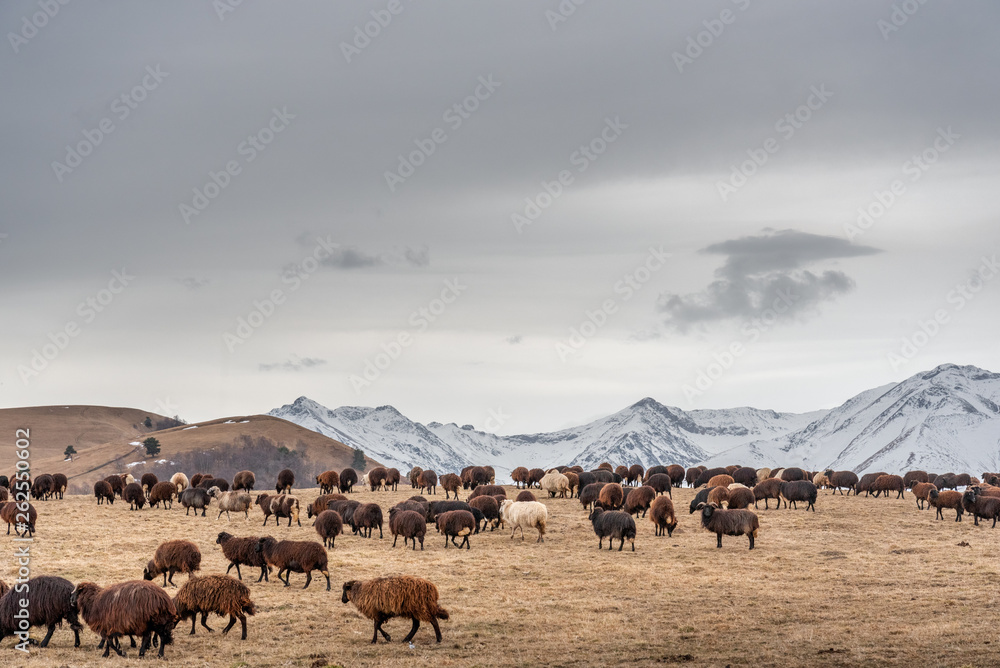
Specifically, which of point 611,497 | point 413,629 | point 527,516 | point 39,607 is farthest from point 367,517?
point 39,607

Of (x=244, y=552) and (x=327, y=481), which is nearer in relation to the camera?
(x=244, y=552)

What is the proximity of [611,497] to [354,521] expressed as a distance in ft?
43.6

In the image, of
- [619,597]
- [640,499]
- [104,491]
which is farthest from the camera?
[104,491]

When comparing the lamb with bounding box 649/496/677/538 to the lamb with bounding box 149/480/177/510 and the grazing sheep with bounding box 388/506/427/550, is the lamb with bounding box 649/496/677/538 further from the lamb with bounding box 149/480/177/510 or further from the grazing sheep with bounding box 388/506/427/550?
the lamb with bounding box 149/480/177/510

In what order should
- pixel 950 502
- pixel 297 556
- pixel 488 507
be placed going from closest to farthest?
pixel 297 556, pixel 488 507, pixel 950 502

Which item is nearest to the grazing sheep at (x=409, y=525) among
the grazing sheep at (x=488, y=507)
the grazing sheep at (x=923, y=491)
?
the grazing sheep at (x=488, y=507)

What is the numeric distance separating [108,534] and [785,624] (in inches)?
1141

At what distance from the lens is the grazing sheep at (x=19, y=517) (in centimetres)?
3566

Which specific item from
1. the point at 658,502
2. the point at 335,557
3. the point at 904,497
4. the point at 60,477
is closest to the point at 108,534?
the point at 335,557

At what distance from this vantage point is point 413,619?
20156 mm

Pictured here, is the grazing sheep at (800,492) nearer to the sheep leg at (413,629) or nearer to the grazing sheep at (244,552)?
the grazing sheep at (244,552)

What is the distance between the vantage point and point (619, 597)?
25.6 meters

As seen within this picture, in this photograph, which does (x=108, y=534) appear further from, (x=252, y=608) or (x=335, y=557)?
(x=252, y=608)

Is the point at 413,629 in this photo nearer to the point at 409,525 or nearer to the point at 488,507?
the point at 409,525
